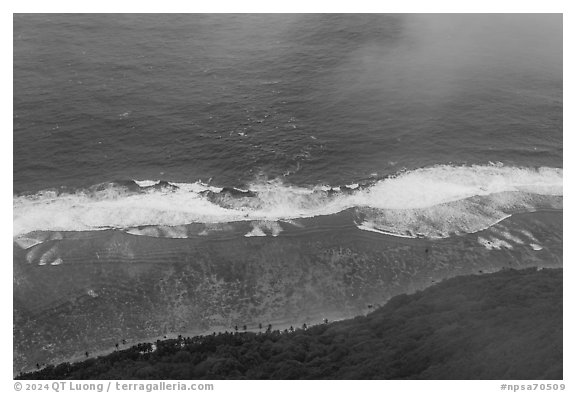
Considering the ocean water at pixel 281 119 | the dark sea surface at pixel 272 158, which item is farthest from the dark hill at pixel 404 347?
the ocean water at pixel 281 119

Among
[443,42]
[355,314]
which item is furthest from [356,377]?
[443,42]

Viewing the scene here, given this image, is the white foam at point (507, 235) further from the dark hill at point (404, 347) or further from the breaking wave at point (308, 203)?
the dark hill at point (404, 347)

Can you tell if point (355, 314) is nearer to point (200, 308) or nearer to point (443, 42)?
point (200, 308)

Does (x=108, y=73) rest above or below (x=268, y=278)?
above

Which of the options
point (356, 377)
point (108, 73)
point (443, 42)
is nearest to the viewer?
point (356, 377)

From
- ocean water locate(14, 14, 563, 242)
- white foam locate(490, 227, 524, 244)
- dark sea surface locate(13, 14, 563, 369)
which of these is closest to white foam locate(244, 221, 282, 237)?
dark sea surface locate(13, 14, 563, 369)

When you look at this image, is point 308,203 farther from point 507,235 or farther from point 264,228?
point 507,235

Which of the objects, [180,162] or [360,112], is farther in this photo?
[360,112]
